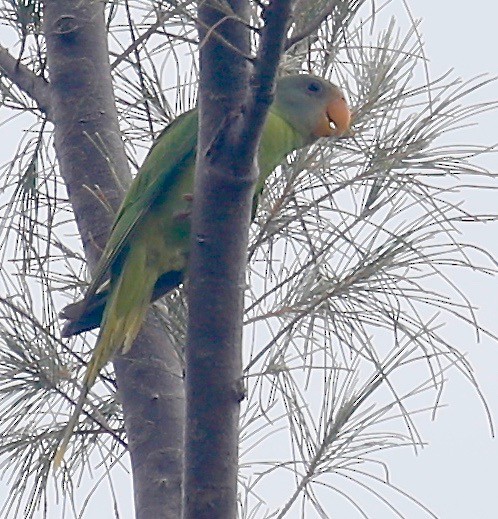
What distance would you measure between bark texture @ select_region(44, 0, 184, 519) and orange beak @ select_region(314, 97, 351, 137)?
0.35 meters

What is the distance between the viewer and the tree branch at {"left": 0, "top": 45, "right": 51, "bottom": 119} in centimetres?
166

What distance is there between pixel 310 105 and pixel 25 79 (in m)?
0.51

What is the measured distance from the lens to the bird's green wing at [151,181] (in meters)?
1.50

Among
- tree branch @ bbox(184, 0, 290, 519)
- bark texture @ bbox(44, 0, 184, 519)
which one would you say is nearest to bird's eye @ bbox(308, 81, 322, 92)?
bark texture @ bbox(44, 0, 184, 519)

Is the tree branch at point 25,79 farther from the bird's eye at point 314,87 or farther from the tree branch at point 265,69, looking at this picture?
the tree branch at point 265,69

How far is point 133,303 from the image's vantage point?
1569mm

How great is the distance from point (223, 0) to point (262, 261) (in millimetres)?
629

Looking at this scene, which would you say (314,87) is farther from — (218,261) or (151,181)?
(218,261)

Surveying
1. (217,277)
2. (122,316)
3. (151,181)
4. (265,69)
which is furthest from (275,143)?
(265,69)

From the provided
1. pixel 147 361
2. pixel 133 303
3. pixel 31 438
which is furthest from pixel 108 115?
pixel 31 438

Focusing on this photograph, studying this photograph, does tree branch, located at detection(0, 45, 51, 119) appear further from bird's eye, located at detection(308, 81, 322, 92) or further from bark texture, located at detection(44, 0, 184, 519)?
bird's eye, located at detection(308, 81, 322, 92)

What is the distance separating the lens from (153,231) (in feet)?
5.54

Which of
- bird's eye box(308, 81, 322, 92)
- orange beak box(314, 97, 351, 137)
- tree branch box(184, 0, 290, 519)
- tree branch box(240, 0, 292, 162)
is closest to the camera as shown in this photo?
tree branch box(240, 0, 292, 162)

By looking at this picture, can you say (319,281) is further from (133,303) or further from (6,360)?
(6,360)
